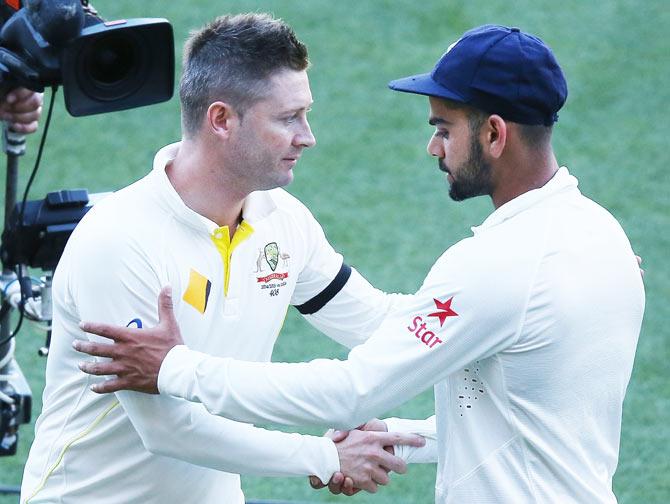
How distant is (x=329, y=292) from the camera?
316cm

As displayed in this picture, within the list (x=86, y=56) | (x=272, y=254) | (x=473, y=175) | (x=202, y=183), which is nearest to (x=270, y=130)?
(x=202, y=183)

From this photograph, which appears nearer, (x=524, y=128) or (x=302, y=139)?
(x=524, y=128)

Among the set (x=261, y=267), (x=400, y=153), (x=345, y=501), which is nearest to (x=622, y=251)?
(x=261, y=267)

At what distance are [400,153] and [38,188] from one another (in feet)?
5.96

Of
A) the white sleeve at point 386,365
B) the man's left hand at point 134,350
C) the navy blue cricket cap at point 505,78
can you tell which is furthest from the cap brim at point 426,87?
the man's left hand at point 134,350

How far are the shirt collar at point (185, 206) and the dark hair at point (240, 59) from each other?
113 mm

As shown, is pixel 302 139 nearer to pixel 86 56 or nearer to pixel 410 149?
pixel 86 56

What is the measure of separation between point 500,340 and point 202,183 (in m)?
0.74

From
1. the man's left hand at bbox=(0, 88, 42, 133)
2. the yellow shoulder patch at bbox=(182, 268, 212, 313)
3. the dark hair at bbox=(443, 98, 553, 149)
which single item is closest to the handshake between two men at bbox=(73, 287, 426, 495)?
the yellow shoulder patch at bbox=(182, 268, 212, 313)

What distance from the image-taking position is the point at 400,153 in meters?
6.77

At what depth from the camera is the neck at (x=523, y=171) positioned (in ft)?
8.50

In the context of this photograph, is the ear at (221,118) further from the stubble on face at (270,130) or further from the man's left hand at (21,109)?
the man's left hand at (21,109)

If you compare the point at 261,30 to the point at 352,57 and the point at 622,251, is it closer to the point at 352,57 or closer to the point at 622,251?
the point at 622,251

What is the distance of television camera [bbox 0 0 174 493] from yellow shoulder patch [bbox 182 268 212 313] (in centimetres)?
84
